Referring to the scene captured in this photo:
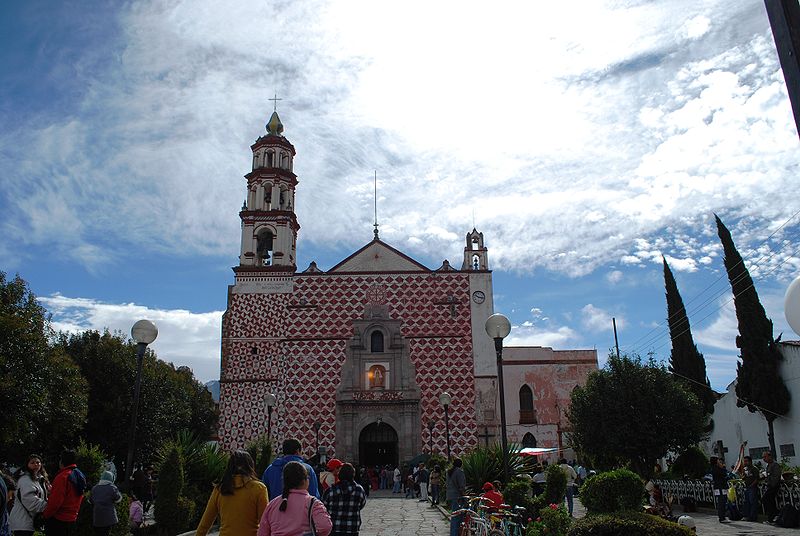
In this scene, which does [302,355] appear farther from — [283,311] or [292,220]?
[292,220]

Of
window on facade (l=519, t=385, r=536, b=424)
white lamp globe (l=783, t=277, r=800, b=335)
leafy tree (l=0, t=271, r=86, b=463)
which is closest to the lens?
white lamp globe (l=783, t=277, r=800, b=335)

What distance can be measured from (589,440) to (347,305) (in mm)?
16302

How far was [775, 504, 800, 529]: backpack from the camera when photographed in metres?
12.9

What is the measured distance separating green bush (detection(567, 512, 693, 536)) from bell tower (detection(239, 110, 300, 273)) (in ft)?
97.9

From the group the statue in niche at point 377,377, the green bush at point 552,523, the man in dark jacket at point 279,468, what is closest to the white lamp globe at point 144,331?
the man in dark jacket at point 279,468

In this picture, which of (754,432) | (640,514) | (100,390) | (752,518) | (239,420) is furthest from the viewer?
(239,420)

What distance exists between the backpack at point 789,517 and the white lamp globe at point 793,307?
1018 cm

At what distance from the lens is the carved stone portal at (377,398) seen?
32.8 m

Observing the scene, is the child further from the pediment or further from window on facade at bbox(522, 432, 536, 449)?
window on facade at bbox(522, 432, 536, 449)

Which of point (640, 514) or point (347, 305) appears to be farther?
point (347, 305)

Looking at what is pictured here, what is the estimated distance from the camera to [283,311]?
3500 cm

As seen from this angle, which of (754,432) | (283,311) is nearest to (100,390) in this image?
(283,311)

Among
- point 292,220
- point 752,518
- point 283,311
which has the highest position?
point 292,220

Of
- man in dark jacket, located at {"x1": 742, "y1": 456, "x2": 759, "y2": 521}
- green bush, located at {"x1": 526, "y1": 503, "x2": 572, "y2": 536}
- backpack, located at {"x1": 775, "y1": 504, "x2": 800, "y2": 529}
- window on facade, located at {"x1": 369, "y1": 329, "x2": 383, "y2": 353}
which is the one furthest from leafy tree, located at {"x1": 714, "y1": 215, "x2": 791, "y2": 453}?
green bush, located at {"x1": 526, "y1": 503, "x2": 572, "y2": 536}
